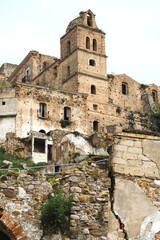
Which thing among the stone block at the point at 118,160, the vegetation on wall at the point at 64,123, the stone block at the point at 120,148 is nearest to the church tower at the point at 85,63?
the vegetation on wall at the point at 64,123

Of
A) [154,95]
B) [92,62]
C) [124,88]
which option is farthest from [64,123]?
[154,95]

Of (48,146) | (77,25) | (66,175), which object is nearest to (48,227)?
(66,175)

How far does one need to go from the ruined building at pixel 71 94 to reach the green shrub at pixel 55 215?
2136 cm

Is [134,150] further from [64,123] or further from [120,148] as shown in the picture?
[64,123]

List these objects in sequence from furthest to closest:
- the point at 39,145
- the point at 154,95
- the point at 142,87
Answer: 1. the point at 154,95
2. the point at 142,87
3. the point at 39,145

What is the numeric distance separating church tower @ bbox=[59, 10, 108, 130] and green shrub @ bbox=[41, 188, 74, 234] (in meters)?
29.4

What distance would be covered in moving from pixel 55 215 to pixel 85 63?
33.3m

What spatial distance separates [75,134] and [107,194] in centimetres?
2460

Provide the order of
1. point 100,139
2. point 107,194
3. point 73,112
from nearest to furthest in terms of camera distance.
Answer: point 107,194
point 100,139
point 73,112

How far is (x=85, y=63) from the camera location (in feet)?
141

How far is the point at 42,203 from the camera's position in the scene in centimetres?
1075

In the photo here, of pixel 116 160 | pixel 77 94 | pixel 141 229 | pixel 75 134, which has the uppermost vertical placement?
pixel 77 94

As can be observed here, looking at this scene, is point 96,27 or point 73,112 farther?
point 96,27

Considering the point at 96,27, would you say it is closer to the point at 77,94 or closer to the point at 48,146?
the point at 77,94
